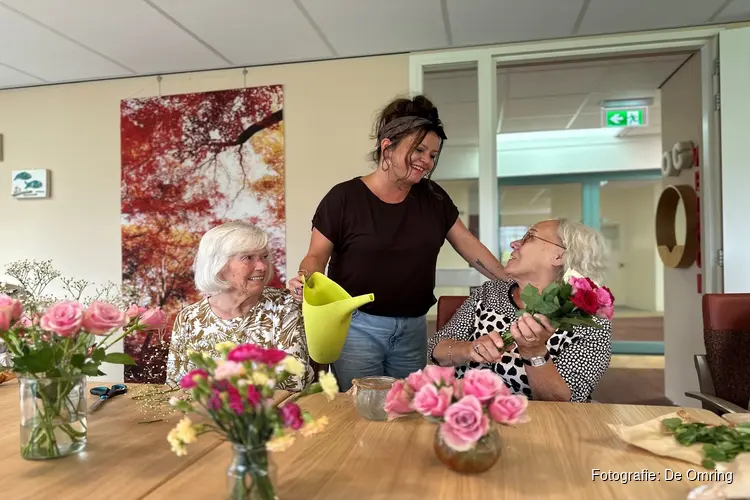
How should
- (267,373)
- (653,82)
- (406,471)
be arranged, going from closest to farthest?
(267,373) → (406,471) → (653,82)

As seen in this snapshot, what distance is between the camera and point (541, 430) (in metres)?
1.17

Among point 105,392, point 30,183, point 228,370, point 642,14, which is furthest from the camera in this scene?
point 30,183

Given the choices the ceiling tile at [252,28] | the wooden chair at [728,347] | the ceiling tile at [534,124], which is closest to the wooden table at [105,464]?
the wooden chair at [728,347]

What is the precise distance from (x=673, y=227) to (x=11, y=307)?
13.2 ft

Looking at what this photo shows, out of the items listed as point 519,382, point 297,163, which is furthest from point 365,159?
point 519,382

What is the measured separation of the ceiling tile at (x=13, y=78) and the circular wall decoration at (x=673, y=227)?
14.3 ft

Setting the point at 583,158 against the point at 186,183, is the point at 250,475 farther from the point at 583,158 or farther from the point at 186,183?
the point at 583,158

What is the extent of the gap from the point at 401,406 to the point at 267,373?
34 cm

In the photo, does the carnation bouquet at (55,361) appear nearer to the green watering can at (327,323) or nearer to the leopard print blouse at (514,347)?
the green watering can at (327,323)

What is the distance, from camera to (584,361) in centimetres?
151

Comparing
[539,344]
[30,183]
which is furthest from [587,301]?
[30,183]

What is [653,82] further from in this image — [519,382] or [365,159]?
[519,382]

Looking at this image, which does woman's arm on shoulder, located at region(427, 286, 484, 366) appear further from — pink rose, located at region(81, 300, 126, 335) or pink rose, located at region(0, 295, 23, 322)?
pink rose, located at region(0, 295, 23, 322)

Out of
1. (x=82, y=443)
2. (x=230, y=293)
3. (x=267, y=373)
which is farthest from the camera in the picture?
(x=230, y=293)
